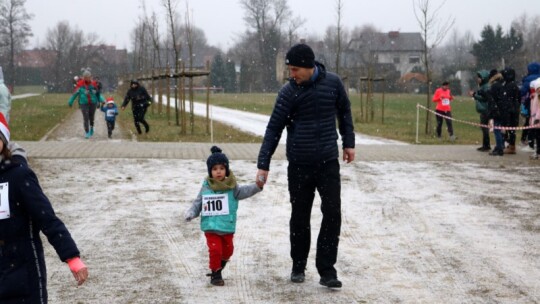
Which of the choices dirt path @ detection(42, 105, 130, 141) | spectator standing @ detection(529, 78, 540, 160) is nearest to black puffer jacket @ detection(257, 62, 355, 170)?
spectator standing @ detection(529, 78, 540, 160)

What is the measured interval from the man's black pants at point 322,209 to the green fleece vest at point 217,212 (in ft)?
1.70

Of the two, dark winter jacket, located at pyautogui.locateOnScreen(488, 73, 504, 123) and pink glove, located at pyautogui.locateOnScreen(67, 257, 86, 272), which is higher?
dark winter jacket, located at pyautogui.locateOnScreen(488, 73, 504, 123)

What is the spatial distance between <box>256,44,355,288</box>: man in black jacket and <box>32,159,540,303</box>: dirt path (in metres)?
0.36

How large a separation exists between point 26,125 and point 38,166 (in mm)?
11883

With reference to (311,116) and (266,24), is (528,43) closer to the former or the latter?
(266,24)

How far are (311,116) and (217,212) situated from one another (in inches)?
44.3

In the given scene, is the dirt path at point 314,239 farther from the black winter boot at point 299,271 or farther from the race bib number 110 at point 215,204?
the race bib number 110 at point 215,204

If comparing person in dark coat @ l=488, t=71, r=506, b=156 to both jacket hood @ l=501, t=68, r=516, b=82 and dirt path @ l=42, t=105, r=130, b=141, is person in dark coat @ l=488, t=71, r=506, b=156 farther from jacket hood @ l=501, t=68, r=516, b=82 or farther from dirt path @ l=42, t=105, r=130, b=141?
dirt path @ l=42, t=105, r=130, b=141

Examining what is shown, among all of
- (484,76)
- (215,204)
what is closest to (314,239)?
(215,204)

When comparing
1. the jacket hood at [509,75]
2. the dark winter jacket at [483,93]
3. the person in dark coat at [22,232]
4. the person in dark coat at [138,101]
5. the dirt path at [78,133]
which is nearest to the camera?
the person in dark coat at [22,232]

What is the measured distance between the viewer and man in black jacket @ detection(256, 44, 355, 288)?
5.89m

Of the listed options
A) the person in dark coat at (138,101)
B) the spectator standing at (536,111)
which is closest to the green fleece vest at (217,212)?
the spectator standing at (536,111)

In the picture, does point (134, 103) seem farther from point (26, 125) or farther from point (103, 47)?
point (103, 47)

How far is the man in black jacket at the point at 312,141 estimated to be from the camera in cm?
589
